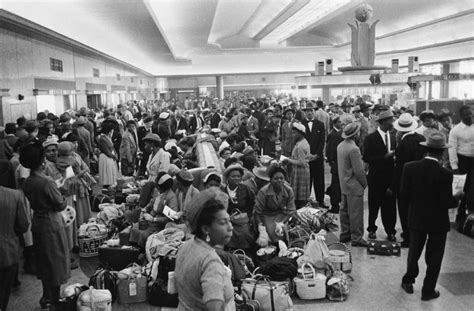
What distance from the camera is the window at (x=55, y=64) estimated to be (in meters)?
14.4

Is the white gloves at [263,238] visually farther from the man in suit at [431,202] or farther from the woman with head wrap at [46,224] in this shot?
the woman with head wrap at [46,224]

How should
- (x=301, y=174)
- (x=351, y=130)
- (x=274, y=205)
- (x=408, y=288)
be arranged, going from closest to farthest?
(x=408, y=288) < (x=274, y=205) < (x=351, y=130) < (x=301, y=174)

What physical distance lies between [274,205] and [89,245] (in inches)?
109

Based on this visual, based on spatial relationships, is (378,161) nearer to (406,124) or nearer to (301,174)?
(406,124)

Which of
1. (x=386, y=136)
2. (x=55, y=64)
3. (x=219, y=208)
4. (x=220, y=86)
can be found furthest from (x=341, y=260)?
(x=220, y=86)

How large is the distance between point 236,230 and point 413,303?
224cm

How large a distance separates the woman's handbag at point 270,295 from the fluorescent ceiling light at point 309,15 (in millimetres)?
14528

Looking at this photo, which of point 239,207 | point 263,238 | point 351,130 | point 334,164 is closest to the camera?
point 263,238

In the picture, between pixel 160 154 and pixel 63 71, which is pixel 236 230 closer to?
pixel 160 154

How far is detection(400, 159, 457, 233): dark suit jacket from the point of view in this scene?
5.15 m

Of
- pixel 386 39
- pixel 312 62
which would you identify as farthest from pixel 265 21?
pixel 312 62

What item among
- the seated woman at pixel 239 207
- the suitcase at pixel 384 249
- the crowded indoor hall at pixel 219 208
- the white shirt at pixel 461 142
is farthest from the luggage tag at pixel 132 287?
the white shirt at pixel 461 142

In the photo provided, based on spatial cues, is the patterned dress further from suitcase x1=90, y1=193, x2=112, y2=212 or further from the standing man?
suitcase x1=90, y1=193, x2=112, y2=212

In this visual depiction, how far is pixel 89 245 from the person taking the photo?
7.13 m
